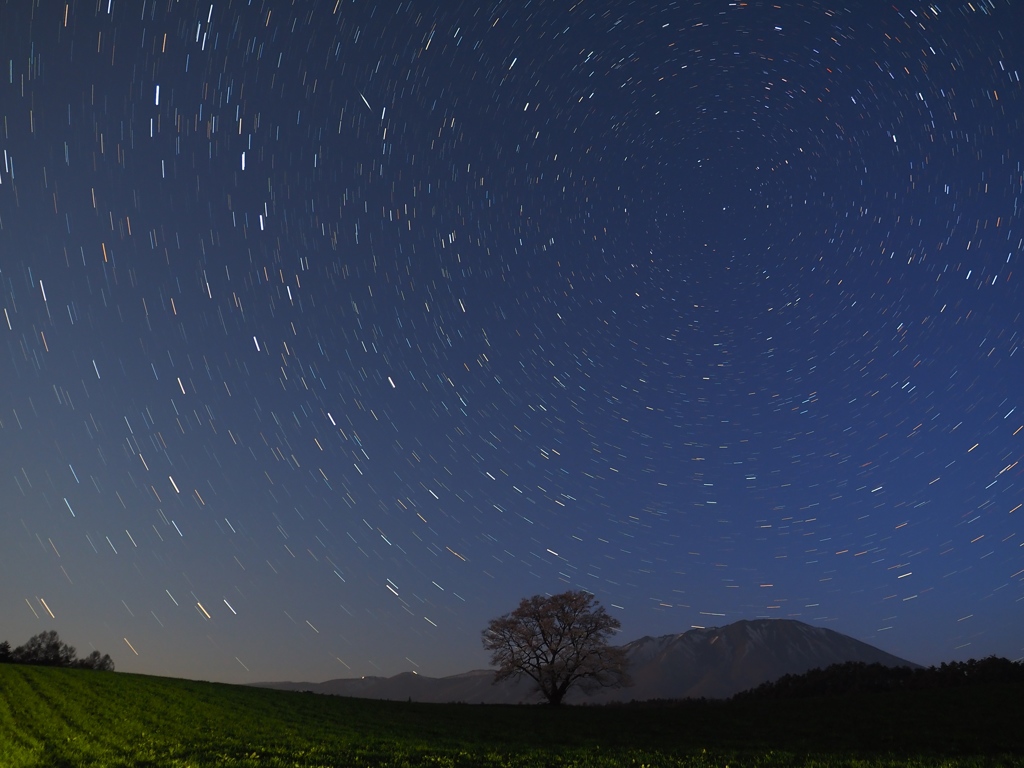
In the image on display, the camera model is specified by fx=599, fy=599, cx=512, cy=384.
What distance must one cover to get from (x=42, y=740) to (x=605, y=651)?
48753mm

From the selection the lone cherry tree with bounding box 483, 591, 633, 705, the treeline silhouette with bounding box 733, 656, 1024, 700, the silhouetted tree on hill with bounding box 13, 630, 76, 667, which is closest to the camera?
the treeline silhouette with bounding box 733, 656, 1024, 700

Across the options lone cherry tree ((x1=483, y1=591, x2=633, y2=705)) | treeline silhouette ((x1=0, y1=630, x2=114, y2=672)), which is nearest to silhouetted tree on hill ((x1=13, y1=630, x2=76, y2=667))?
treeline silhouette ((x1=0, y1=630, x2=114, y2=672))

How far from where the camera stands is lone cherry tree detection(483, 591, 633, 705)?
2242 inches

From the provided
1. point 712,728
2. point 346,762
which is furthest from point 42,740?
point 712,728

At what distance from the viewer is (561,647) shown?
58.1 metres

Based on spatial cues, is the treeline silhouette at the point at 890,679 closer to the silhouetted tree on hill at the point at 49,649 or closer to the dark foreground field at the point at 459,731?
the dark foreground field at the point at 459,731

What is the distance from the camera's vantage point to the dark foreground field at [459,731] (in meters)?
16.8

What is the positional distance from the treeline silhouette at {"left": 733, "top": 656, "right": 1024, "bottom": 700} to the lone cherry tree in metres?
12.7

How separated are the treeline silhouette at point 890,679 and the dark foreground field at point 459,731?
644 cm

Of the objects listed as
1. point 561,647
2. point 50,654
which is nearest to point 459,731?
point 561,647

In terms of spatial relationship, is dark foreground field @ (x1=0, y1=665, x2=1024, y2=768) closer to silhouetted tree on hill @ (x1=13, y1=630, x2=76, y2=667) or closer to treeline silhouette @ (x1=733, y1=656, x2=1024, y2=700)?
treeline silhouette @ (x1=733, y1=656, x2=1024, y2=700)

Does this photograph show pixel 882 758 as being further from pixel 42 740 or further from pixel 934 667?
pixel 934 667

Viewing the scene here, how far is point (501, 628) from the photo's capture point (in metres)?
59.6

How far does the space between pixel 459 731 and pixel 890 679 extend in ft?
118
